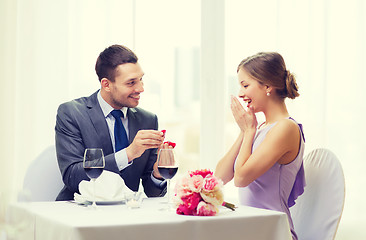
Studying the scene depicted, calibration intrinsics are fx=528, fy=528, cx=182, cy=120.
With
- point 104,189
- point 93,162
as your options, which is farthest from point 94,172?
point 104,189

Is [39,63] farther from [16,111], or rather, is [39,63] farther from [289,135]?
[289,135]

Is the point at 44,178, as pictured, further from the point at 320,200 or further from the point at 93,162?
the point at 320,200

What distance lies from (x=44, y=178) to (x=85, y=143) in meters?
0.25

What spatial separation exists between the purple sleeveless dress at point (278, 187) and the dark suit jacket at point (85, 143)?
443 millimetres

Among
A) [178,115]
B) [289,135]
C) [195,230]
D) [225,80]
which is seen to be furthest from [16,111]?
[195,230]

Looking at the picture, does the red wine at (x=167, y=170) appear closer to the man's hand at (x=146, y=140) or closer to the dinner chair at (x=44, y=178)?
the man's hand at (x=146, y=140)

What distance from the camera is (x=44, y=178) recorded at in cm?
245

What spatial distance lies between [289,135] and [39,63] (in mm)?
1770

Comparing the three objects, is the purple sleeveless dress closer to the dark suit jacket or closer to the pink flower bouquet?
the dark suit jacket

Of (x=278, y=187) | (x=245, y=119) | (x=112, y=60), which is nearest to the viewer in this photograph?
(x=278, y=187)

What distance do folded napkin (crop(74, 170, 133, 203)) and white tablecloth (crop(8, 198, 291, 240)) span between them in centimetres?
6

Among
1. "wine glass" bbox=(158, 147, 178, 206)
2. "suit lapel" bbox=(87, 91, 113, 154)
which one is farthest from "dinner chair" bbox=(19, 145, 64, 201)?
"wine glass" bbox=(158, 147, 178, 206)

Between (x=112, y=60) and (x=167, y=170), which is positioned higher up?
(x=112, y=60)

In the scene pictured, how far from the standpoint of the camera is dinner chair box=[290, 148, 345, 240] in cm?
218
